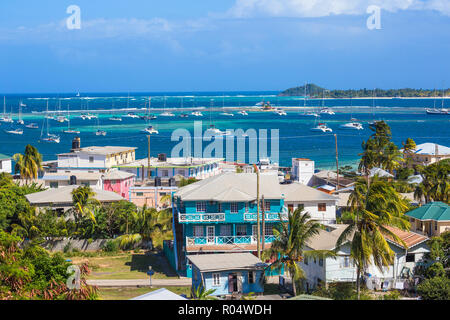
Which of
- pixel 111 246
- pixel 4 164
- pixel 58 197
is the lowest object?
pixel 111 246

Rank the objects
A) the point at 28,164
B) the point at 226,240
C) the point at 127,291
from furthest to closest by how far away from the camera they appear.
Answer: the point at 28,164, the point at 226,240, the point at 127,291

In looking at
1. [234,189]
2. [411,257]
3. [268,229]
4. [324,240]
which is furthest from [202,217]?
[411,257]

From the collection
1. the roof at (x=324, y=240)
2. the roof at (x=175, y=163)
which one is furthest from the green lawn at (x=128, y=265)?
the roof at (x=175, y=163)

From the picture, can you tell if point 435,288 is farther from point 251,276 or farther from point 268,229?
point 268,229

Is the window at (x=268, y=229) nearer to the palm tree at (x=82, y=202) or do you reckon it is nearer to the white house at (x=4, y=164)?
the palm tree at (x=82, y=202)

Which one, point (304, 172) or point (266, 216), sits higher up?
point (266, 216)
